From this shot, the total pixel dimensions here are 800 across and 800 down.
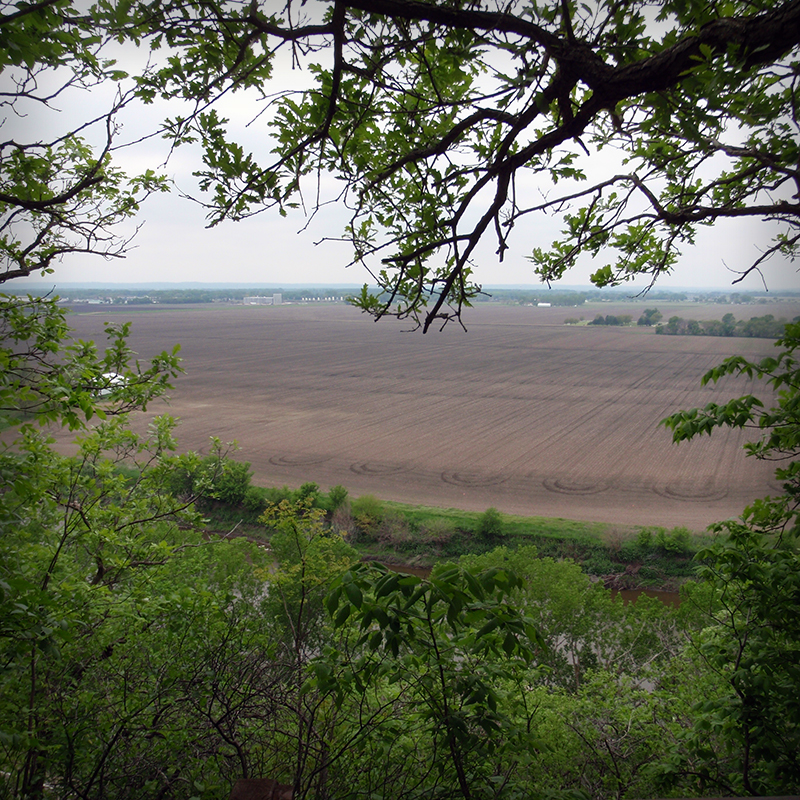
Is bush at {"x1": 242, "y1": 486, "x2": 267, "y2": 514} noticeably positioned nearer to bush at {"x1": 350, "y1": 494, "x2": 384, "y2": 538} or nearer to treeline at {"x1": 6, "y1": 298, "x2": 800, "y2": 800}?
bush at {"x1": 350, "y1": 494, "x2": 384, "y2": 538}

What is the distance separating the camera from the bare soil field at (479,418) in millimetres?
23547

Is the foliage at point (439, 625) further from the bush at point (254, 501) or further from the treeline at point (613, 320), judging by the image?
the treeline at point (613, 320)

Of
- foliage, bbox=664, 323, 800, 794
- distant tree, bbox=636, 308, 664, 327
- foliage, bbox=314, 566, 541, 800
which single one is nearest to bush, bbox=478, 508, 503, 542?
foliage, bbox=664, 323, 800, 794

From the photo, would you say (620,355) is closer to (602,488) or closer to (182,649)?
(602,488)

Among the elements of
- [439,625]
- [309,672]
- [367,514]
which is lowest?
[367,514]

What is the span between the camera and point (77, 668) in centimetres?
377

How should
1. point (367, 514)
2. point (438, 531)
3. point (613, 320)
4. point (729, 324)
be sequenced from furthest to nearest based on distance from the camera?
1. point (613, 320)
2. point (729, 324)
3. point (367, 514)
4. point (438, 531)

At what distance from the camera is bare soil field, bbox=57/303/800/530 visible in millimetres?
23547

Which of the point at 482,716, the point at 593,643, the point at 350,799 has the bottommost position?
the point at 593,643

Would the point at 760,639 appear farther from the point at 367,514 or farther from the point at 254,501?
the point at 254,501

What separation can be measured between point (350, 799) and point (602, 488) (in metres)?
23.9

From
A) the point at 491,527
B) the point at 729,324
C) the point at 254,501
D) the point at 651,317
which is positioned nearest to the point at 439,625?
the point at 491,527

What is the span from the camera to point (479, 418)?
3331 cm

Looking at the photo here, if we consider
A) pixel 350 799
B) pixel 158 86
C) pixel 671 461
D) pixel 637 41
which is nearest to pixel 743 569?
pixel 350 799
